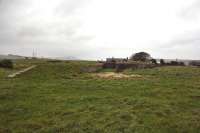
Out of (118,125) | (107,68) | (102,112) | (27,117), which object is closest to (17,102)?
(27,117)

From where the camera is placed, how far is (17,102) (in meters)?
10.8

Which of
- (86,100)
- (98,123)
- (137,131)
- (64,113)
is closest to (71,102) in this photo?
(86,100)

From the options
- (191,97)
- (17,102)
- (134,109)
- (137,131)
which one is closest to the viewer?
(137,131)

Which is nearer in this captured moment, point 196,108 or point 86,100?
point 196,108

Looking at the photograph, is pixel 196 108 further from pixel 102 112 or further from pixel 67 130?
pixel 67 130

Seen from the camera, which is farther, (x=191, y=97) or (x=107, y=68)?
(x=107, y=68)

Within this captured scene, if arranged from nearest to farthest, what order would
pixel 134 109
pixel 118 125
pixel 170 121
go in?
pixel 118 125
pixel 170 121
pixel 134 109

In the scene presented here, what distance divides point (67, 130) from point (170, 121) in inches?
147

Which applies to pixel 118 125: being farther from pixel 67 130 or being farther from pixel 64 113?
pixel 64 113

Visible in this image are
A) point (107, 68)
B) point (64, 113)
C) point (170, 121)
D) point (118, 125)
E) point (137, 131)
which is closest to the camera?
point (137, 131)

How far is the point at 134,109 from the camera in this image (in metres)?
9.81

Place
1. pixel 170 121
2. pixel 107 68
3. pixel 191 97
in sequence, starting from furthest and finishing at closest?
pixel 107 68 → pixel 191 97 → pixel 170 121

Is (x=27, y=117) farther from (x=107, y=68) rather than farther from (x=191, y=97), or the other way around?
(x=107, y=68)

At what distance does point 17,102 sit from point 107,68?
1033 inches
